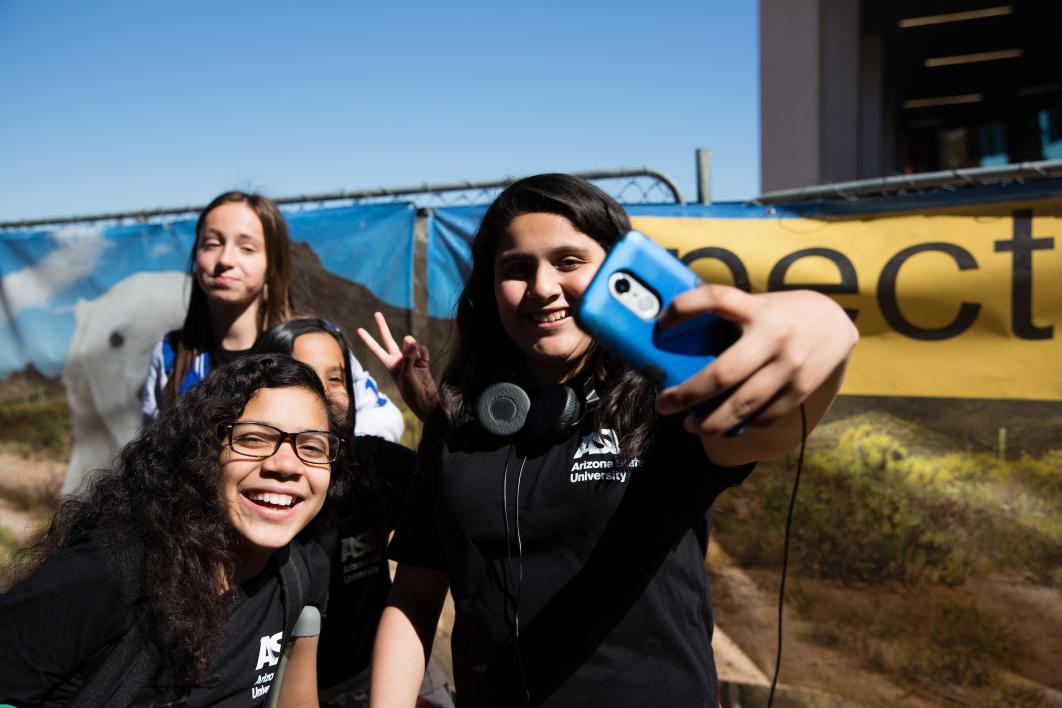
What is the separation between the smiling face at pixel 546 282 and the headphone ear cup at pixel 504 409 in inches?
4.0

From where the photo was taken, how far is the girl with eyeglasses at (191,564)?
1698 mm

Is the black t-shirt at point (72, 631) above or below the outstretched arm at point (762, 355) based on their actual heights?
below

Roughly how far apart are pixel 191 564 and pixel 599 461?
3.27 ft

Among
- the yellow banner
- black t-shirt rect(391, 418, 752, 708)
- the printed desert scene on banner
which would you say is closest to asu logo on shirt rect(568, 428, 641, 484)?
black t-shirt rect(391, 418, 752, 708)

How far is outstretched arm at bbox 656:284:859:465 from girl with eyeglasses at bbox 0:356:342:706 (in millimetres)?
1266

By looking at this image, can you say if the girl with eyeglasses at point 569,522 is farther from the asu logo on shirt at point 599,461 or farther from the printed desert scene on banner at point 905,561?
the printed desert scene on banner at point 905,561

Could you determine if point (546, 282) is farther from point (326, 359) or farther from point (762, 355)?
point (326, 359)

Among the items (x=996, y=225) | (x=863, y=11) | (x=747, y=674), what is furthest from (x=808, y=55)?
(x=747, y=674)

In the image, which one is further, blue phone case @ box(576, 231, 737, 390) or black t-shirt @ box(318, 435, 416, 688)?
black t-shirt @ box(318, 435, 416, 688)

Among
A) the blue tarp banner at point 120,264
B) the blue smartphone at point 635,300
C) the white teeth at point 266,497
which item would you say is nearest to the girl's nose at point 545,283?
the blue smartphone at point 635,300

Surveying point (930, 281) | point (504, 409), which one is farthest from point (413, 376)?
point (930, 281)

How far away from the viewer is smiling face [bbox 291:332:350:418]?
9.00 ft

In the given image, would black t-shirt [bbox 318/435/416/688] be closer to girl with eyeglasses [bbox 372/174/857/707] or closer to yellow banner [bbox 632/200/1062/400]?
girl with eyeglasses [bbox 372/174/857/707]

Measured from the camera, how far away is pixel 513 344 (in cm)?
196
